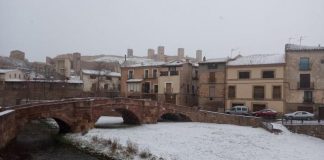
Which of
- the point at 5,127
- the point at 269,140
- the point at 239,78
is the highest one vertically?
the point at 239,78

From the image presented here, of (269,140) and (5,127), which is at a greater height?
(5,127)

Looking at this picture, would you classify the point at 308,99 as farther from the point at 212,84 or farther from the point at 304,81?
the point at 212,84

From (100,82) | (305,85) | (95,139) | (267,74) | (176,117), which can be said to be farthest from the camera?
(100,82)

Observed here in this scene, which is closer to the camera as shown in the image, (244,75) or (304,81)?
(304,81)

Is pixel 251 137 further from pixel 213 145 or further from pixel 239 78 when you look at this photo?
pixel 239 78

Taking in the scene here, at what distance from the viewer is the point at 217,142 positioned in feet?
108

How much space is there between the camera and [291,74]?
52688 mm

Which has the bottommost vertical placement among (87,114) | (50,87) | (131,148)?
(131,148)

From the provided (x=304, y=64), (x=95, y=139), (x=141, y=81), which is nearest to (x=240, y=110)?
(x=304, y=64)

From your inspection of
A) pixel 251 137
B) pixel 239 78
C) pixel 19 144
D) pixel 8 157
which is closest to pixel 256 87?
pixel 239 78

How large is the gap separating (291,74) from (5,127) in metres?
40.6

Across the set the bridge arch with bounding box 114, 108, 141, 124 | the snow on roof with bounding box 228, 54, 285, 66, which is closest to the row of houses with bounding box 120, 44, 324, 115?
the snow on roof with bounding box 228, 54, 285, 66

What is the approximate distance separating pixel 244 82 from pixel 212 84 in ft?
16.4

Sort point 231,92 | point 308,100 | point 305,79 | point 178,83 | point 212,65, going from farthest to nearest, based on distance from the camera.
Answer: point 178,83, point 212,65, point 231,92, point 305,79, point 308,100
